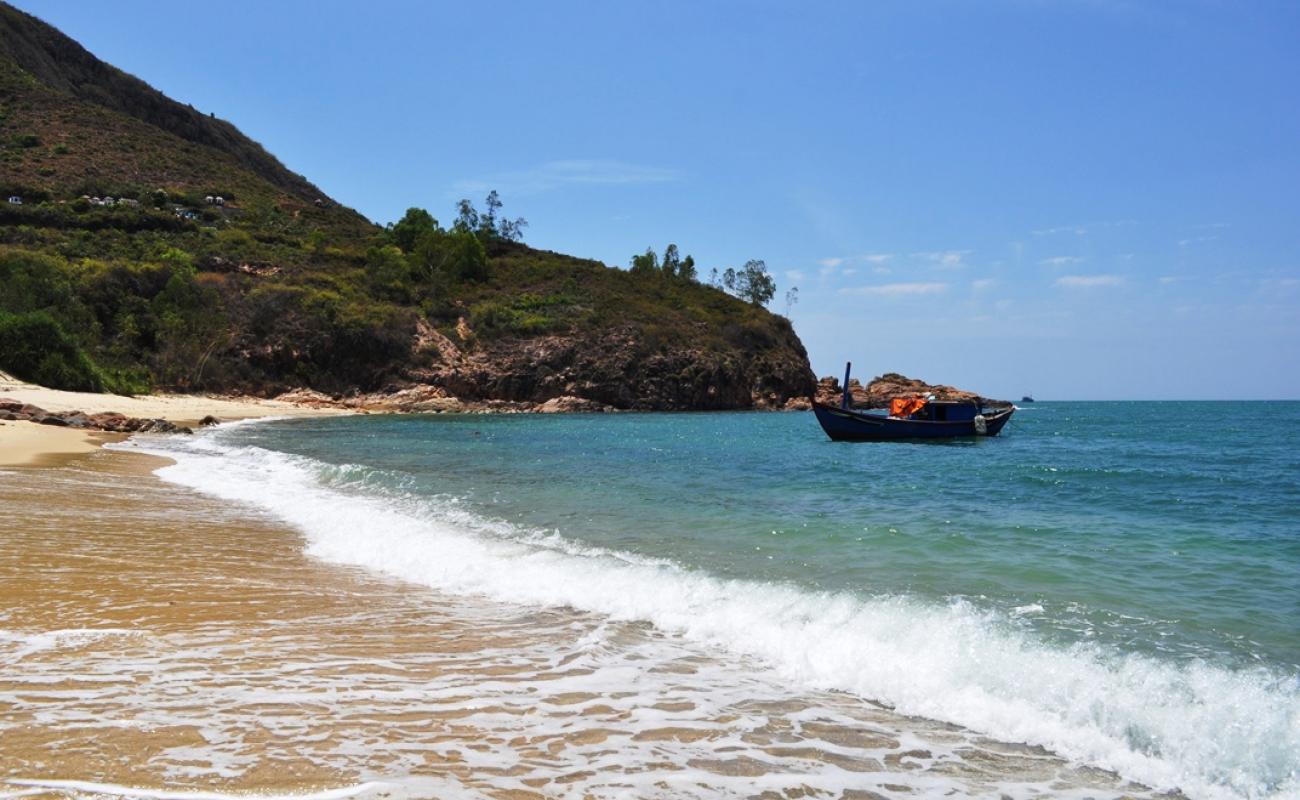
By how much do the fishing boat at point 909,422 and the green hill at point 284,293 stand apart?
34.9 meters

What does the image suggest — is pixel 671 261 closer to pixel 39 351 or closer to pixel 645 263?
pixel 645 263

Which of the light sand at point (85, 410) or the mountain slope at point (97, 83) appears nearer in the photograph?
the light sand at point (85, 410)

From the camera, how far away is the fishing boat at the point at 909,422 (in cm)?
3462

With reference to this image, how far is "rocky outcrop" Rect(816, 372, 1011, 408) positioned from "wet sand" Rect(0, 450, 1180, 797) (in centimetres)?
8791

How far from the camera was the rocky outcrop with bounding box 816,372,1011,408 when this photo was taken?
316 ft

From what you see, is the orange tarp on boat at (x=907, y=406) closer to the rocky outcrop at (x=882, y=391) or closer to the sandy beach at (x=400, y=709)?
the sandy beach at (x=400, y=709)

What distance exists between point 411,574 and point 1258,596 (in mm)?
8785

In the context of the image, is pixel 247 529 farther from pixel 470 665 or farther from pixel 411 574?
pixel 470 665

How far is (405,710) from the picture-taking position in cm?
458

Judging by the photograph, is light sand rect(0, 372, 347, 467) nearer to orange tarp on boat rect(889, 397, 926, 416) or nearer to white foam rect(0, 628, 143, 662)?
white foam rect(0, 628, 143, 662)

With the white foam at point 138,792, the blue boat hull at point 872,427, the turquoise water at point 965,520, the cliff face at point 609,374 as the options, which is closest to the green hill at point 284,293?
the cliff face at point 609,374

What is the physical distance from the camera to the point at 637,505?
14.2 meters

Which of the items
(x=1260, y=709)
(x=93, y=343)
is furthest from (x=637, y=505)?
(x=93, y=343)

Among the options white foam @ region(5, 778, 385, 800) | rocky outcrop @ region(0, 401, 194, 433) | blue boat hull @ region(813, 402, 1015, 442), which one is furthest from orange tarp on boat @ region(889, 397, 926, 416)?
white foam @ region(5, 778, 385, 800)
